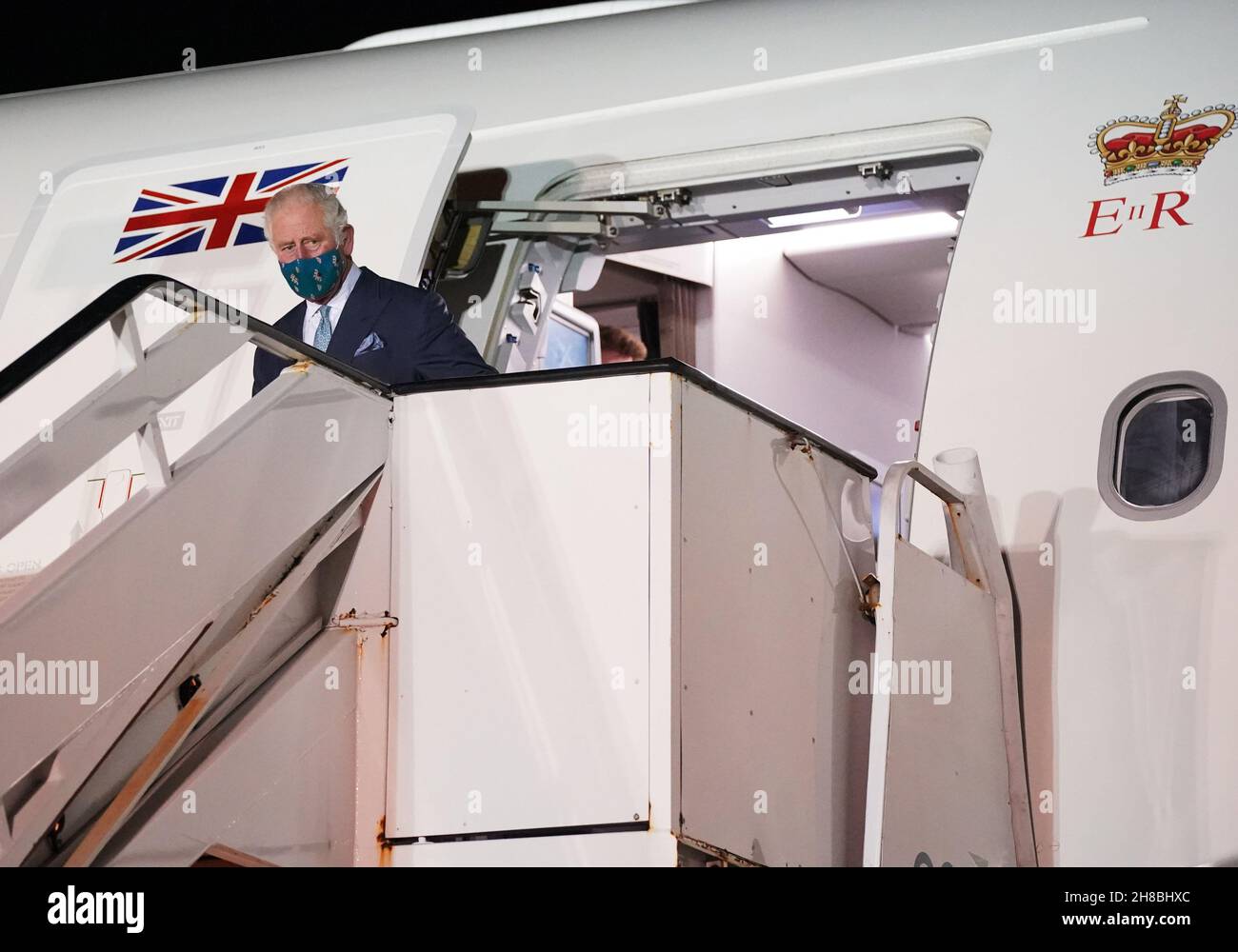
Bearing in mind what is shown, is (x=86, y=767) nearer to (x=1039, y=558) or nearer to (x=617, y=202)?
(x=1039, y=558)

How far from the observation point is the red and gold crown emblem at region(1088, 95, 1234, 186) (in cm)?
482

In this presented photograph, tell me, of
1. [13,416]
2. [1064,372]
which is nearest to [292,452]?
[1064,372]

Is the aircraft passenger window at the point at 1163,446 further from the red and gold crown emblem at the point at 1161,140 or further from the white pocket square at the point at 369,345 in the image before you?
the white pocket square at the point at 369,345

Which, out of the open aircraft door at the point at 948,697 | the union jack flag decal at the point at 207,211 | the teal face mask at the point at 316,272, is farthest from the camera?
the union jack flag decal at the point at 207,211

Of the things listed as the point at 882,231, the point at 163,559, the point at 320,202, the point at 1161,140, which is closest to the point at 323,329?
the point at 320,202

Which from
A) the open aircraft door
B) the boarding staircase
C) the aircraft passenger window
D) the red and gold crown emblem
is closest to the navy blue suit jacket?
the boarding staircase

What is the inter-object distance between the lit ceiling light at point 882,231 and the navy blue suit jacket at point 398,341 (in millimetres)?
6364

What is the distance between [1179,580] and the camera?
4.55 metres

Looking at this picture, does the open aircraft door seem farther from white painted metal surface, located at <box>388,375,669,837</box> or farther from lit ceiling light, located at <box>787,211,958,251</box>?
lit ceiling light, located at <box>787,211,958,251</box>

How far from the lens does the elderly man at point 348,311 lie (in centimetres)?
404

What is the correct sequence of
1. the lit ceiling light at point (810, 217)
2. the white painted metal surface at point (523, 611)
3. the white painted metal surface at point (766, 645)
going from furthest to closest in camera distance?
the lit ceiling light at point (810, 217) → the white painted metal surface at point (766, 645) → the white painted metal surface at point (523, 611)

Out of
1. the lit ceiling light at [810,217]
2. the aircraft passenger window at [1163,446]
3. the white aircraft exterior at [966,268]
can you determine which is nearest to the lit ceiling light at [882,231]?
the lit ceiling light at [810,217]

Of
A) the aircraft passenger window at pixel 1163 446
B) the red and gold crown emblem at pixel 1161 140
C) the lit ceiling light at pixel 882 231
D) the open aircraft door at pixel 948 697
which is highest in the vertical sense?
the lit ceiling light at pixel 882 231
